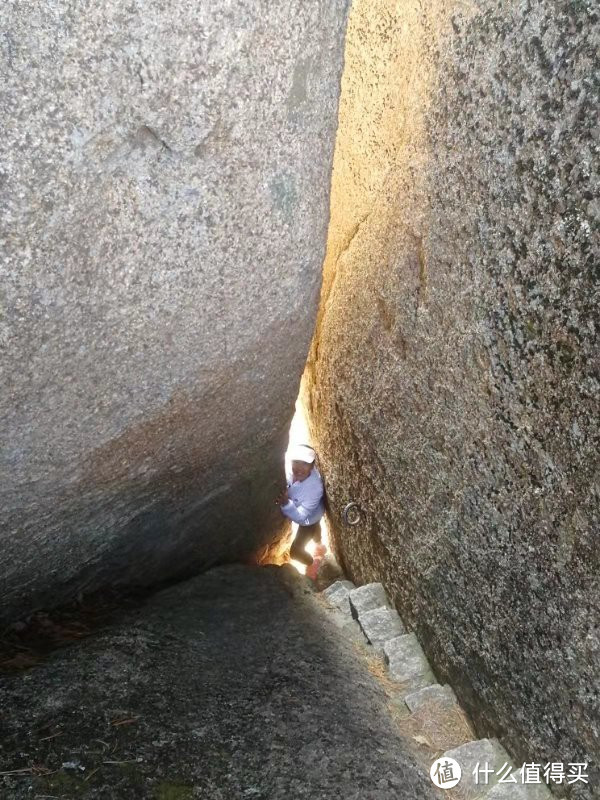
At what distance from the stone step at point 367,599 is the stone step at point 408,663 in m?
0.20

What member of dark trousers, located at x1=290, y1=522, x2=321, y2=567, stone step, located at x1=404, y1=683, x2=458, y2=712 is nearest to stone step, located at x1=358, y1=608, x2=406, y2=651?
stone step, located at x1=404, y1=683, x2=458, y2=712

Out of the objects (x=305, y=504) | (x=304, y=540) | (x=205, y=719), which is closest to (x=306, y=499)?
(x=305, y=504)

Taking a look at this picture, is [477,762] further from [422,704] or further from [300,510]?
[300,510]

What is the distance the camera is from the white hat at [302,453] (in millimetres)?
2943

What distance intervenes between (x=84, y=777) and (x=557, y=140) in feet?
5.53

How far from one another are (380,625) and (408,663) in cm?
19

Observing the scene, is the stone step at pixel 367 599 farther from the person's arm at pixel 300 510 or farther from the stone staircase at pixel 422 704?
the person's arm at pixel 300 510

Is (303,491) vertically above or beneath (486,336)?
beneath

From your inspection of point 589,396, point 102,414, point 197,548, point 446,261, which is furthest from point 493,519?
point 197,548

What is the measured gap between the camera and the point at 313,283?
1.96 meters

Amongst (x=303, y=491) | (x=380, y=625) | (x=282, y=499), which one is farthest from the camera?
(x=282, y=499)

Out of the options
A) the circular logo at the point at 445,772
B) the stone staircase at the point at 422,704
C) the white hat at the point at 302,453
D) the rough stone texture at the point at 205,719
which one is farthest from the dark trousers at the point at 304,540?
the circular logo at the point at 445,772

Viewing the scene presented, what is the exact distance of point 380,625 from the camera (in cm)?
235

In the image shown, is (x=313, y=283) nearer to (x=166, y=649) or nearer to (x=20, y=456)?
(x=20, y=456)
